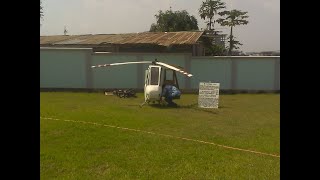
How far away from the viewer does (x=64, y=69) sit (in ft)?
73.6

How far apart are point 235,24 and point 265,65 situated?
47.9ft

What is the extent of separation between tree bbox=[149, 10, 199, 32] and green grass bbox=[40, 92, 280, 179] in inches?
1121

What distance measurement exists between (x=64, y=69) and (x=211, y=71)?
9.05m

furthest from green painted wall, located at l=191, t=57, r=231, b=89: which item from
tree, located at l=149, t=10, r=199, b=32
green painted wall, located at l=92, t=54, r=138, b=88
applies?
tree, located at l=149, t=10, r=199, b=32

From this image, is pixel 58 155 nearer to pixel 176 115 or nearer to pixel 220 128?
pixel 220 128

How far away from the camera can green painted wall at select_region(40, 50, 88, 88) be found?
73.5ft

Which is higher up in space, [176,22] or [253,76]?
[176,22]

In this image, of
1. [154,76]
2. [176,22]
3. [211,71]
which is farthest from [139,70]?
[176,22]

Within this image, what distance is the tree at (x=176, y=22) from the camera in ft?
132

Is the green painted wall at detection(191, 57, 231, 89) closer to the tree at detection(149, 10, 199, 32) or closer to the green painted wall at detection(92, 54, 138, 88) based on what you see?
the green painted wall at detection(92, 54, 138, 88)

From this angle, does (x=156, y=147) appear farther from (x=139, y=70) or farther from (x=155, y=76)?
(x=139, y=70)

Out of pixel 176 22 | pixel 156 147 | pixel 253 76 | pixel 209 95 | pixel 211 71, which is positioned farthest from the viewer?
pixel 176 22

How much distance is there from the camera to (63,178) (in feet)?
18.5
